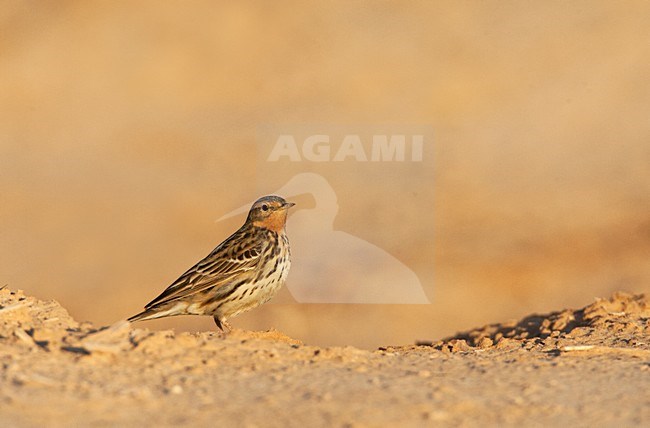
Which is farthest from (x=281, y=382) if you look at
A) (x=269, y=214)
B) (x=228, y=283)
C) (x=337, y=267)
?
(x=337, y=267)

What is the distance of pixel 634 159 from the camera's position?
2159 cm

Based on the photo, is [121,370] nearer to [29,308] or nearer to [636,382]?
[29,308]

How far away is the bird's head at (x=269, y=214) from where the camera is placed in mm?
10734

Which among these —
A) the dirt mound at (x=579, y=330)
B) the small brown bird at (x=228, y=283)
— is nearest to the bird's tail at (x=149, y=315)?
the small brown bird at (x=228, y=283)

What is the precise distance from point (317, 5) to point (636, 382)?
71.5 ft

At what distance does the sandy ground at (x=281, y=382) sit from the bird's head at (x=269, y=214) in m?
2.35

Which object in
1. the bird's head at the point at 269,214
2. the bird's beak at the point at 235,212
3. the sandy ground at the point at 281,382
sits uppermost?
the bird's beak at the point at 235,212

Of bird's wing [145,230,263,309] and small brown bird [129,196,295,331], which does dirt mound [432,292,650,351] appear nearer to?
small brown bird [129,196,295,331]

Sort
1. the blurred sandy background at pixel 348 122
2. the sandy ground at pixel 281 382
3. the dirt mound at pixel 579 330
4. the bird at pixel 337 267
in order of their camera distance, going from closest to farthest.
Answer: the sandy ground at pixel 281 382, the dirt mound at pixel 579 330, the bird at pixel 337 267, the blurred sandy background at pixel 348 122

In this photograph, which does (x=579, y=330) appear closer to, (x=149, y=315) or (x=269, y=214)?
(x=269, y=214)

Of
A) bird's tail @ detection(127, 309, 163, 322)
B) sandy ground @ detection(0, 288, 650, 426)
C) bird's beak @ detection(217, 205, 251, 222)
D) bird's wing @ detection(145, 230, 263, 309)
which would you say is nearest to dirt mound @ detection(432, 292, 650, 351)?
sandy ground @ detection(0, 288, 650, 426)

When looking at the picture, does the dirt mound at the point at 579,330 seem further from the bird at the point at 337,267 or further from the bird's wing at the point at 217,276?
the bird at the point at 337,267

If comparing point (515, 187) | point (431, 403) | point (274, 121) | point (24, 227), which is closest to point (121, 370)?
point (431, 403)

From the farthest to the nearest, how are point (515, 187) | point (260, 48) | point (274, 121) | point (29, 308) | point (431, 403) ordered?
point (260, 48) < point (274, 121) < point (515, 187) < point (29, 308) < point (431, 403)
